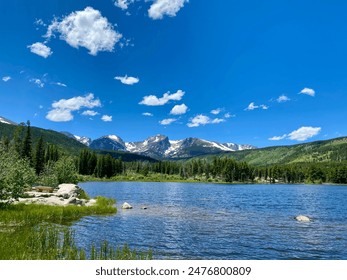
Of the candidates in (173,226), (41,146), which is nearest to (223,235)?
(173,226)

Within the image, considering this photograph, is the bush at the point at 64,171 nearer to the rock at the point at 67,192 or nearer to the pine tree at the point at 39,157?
the rock at the point at 67,192

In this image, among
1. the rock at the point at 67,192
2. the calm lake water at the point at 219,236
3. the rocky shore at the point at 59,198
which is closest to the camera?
the calm lake water at the point at 219,236

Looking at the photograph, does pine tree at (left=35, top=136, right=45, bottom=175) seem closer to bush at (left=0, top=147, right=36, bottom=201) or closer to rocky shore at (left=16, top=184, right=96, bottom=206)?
rocky shore at (left=16, top=184, right=96, bottom=206)

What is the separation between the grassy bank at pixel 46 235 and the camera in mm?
19734

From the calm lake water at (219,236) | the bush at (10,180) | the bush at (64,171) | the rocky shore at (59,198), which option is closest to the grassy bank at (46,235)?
the bush at (10,180)

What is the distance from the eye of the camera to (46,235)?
2558 centimetres

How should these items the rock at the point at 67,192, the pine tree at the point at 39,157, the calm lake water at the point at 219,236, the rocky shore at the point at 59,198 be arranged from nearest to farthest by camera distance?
the calm lake water at the point at 219,236, the rocky shore at the point at 59,198, the rock at the point at 67,192, the pine tree at the point at 39,157

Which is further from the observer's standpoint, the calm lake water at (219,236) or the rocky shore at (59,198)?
the rocky shore at (59,198)

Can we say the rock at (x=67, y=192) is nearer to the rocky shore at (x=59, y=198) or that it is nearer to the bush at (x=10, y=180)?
the rocky shore at (x=59, y=198)

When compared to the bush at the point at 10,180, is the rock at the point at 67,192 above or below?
below

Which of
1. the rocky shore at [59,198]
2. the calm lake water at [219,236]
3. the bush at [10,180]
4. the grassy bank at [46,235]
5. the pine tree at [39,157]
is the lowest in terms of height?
the calm lake water at [219,236]
